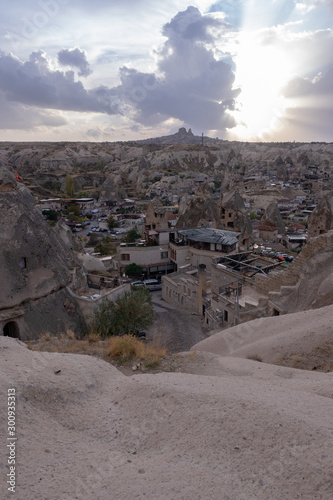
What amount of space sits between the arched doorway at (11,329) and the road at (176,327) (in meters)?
5.89

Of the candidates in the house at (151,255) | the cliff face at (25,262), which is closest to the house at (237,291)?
the cliff face at (25,262)

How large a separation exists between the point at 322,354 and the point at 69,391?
16.1 ft

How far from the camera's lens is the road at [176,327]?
1828 cm

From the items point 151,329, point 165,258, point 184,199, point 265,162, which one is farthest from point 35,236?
point 265,162

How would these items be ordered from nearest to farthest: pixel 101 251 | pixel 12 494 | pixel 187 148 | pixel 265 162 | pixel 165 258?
pixel 12 494 → pixel 165 258 → pixel 101 251 → pixel 187 148 → pixel 265 162

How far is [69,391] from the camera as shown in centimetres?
501

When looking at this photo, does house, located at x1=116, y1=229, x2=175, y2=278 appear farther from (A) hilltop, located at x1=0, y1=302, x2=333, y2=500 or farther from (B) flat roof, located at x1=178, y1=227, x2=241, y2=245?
(A) hilltop, located at x1=0, y1=302, x2=333, y2=500

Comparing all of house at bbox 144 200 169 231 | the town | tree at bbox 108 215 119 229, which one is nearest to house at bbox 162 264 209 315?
the town

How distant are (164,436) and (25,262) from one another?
11994mm

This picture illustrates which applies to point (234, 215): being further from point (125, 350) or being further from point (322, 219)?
point (125, 350)

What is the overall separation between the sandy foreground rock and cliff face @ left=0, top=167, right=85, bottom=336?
8828 mm

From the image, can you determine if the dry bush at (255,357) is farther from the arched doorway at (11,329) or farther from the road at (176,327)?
the arched doorway at (11,329)

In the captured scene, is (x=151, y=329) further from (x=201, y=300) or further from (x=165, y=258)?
(x=165, y=258)

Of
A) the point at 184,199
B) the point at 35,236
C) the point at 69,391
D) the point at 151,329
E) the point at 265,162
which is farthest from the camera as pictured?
the point at 265,162
